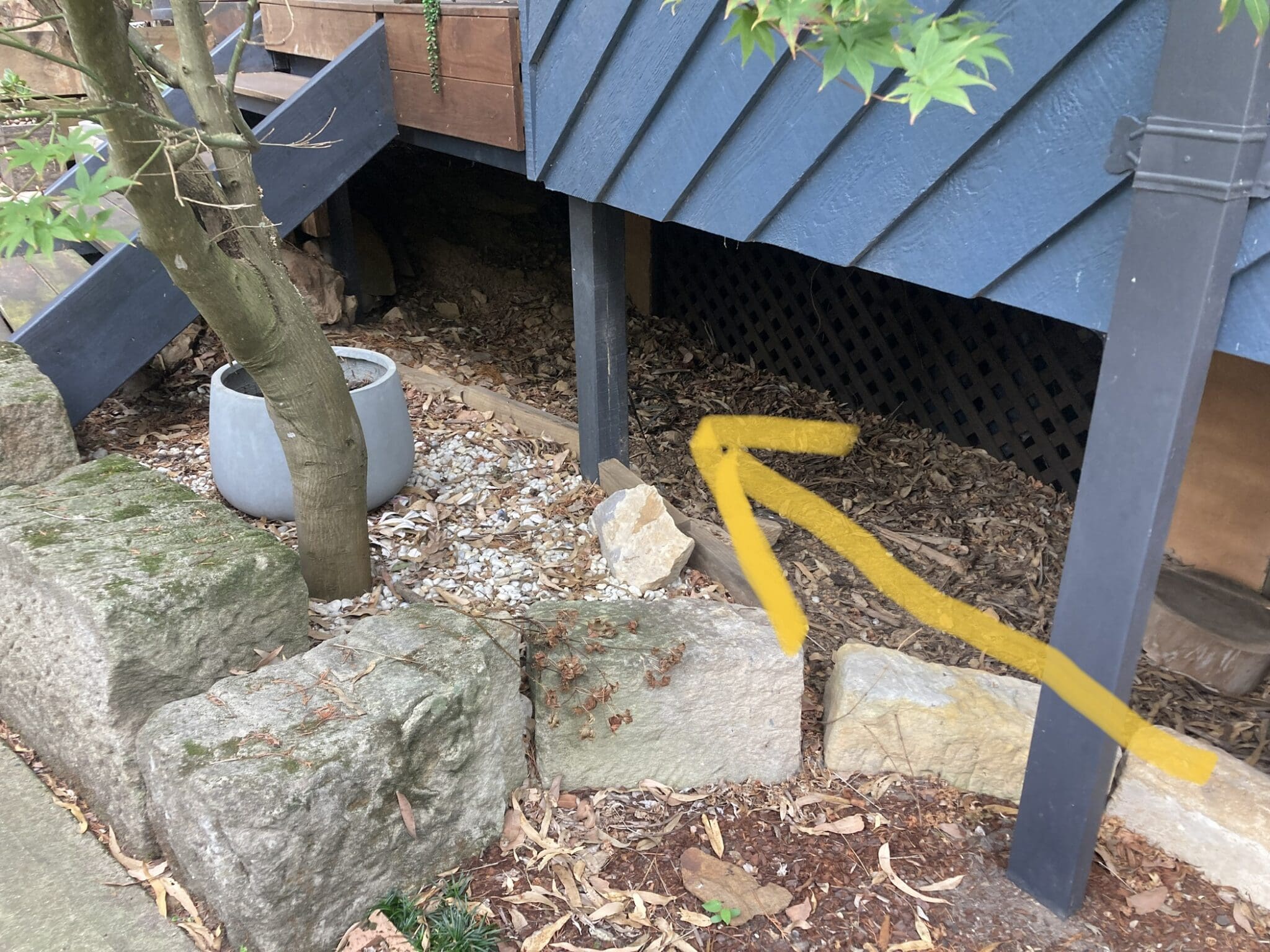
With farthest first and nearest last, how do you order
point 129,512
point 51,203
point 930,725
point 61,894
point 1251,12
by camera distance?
point 129,512
point 930,725
point 61,894
point 51,203
point 1251,12

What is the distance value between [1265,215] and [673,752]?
1781 mm

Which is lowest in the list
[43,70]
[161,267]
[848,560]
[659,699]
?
[848,560]

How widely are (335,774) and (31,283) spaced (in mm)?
3359

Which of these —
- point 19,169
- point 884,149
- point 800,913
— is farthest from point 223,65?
point 800,913

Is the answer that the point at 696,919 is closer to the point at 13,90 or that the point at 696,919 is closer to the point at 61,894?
the point at 61,894

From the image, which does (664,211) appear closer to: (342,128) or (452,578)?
(452,578)

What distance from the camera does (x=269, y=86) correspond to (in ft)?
15.1

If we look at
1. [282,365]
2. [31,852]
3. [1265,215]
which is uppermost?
[1265,215]

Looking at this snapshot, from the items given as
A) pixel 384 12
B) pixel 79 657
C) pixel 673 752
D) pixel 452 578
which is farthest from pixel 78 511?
pixel 384 12

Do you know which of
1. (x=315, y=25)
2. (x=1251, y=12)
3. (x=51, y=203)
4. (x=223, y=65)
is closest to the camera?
(x=1251, y=12)

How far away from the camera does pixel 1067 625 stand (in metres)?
1.96

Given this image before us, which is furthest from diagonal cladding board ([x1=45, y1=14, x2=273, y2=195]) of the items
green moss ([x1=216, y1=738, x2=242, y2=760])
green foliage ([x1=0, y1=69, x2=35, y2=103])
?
green moss ([x1=216, y1=738, x2=242, y2=760])

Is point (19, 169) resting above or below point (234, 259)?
below

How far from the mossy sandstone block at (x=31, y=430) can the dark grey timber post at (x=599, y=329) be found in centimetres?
185
